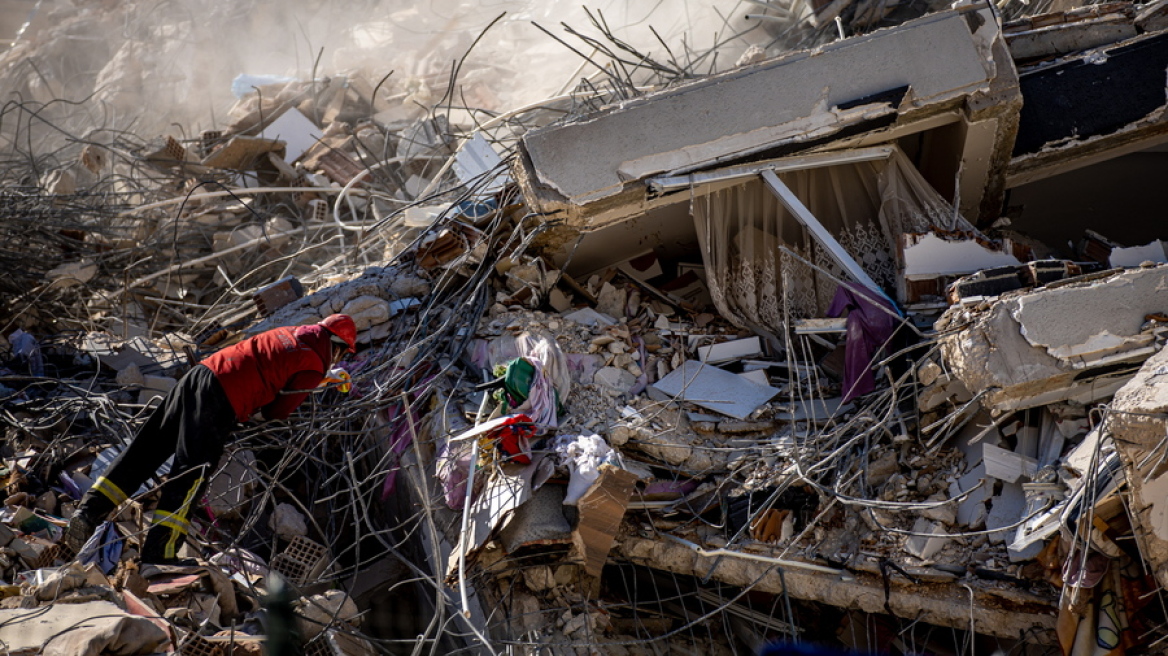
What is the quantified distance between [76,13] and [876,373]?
1584cm

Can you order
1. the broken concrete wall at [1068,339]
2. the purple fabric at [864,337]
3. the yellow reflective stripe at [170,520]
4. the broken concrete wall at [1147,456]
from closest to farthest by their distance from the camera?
the broken concrete wall at [1147,456] < the broken concrete wall at [1068,339] < the yellow reflective stripe at [170,520] < the purple fabric at [864,337]

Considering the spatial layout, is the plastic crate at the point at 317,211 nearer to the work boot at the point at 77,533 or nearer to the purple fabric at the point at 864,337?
the work boot at the point at 77,533

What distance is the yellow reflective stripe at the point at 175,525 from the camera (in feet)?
16.5

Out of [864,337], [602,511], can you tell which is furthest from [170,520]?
[864,337]

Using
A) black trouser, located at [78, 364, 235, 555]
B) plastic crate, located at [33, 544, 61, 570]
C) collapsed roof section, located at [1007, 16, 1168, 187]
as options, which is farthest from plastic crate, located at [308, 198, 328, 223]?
collapsed roof section, located at [1007, 16, 1168, 187]

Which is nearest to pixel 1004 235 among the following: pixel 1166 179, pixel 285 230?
pixel 1166 179

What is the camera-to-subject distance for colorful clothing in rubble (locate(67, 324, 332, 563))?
5.09 meters

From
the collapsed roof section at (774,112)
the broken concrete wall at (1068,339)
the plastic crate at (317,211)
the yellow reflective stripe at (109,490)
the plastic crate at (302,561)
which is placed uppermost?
the collapsed roof section at (774,112)

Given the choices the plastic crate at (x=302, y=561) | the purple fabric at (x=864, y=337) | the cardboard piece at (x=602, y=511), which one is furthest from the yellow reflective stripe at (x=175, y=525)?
the purple fabric at (x=864, y=337)

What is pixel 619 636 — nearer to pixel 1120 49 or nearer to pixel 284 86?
pixel 1120 49

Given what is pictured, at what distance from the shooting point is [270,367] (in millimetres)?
5320

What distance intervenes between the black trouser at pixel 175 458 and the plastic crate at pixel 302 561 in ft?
2.14

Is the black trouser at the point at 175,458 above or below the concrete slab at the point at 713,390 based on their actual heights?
above

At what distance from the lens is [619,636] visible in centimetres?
526
